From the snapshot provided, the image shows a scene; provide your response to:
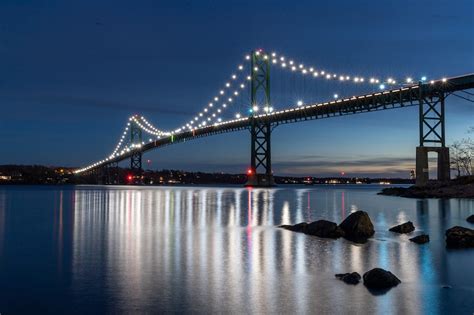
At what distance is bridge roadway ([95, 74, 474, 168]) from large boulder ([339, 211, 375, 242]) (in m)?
30.2

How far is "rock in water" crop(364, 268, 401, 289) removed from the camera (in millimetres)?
8961

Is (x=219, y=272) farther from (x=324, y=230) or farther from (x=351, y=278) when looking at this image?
(x=324, y=230)

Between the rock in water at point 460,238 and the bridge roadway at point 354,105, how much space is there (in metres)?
31.2

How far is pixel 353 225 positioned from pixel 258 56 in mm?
64516

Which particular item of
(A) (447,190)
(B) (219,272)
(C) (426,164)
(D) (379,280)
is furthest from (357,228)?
(C) (426,164)

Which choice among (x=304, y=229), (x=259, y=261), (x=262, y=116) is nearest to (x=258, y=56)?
(x=262, y=116)

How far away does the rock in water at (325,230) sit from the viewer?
15.8 metres

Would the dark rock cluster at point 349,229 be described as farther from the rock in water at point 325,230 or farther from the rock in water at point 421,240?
the rock in water at point 421,240

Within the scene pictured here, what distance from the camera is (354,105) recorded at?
55.0m

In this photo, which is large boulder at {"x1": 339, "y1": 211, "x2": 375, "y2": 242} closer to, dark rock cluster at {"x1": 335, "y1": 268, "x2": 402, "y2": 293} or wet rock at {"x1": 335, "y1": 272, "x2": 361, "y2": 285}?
wet rock at {"x1": 335, "y1": 272, "x2": 361, "y2": 285}

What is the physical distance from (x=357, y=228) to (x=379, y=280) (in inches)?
282

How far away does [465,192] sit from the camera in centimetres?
3666

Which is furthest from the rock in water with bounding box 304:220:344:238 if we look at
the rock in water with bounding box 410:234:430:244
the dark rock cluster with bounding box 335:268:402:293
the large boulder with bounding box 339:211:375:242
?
the dark rock cluster with bounding box 335:268:402:293

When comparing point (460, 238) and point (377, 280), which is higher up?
point (460, 238)
